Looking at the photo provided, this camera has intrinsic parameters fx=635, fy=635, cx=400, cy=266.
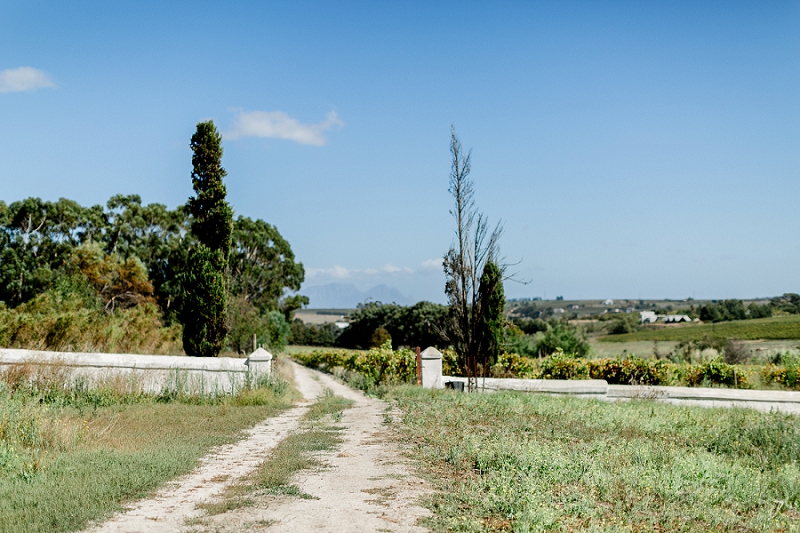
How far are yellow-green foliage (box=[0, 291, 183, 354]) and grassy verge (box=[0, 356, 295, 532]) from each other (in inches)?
171

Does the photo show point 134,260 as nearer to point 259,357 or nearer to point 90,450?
point 259,357

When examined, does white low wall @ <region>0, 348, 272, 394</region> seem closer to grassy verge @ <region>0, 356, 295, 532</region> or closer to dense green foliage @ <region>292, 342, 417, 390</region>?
grassy verge @ <region>0, 356, 295, 532</region>

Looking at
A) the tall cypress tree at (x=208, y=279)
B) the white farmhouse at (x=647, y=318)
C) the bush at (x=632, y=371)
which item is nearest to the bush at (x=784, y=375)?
the bush at (x=632, y=371)

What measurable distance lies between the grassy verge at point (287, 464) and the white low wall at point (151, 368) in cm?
368

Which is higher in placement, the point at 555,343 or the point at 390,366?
the point at 555,343

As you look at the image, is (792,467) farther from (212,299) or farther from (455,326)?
(212,299)

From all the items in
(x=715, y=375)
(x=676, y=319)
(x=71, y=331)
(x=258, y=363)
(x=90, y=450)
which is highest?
(x=71, y=331)

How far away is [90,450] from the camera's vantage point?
26.0 feet

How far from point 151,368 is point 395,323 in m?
46.5

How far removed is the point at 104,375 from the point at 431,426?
334 inches

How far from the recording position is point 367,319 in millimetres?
65250

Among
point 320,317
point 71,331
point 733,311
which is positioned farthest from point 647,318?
point 320,317

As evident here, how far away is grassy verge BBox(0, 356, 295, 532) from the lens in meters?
5.66

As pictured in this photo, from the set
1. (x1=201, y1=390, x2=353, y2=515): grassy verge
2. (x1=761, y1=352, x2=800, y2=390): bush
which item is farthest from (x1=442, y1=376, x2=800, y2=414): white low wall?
(x1=201, y1=390, x2=353, y2=515): grassy verge
